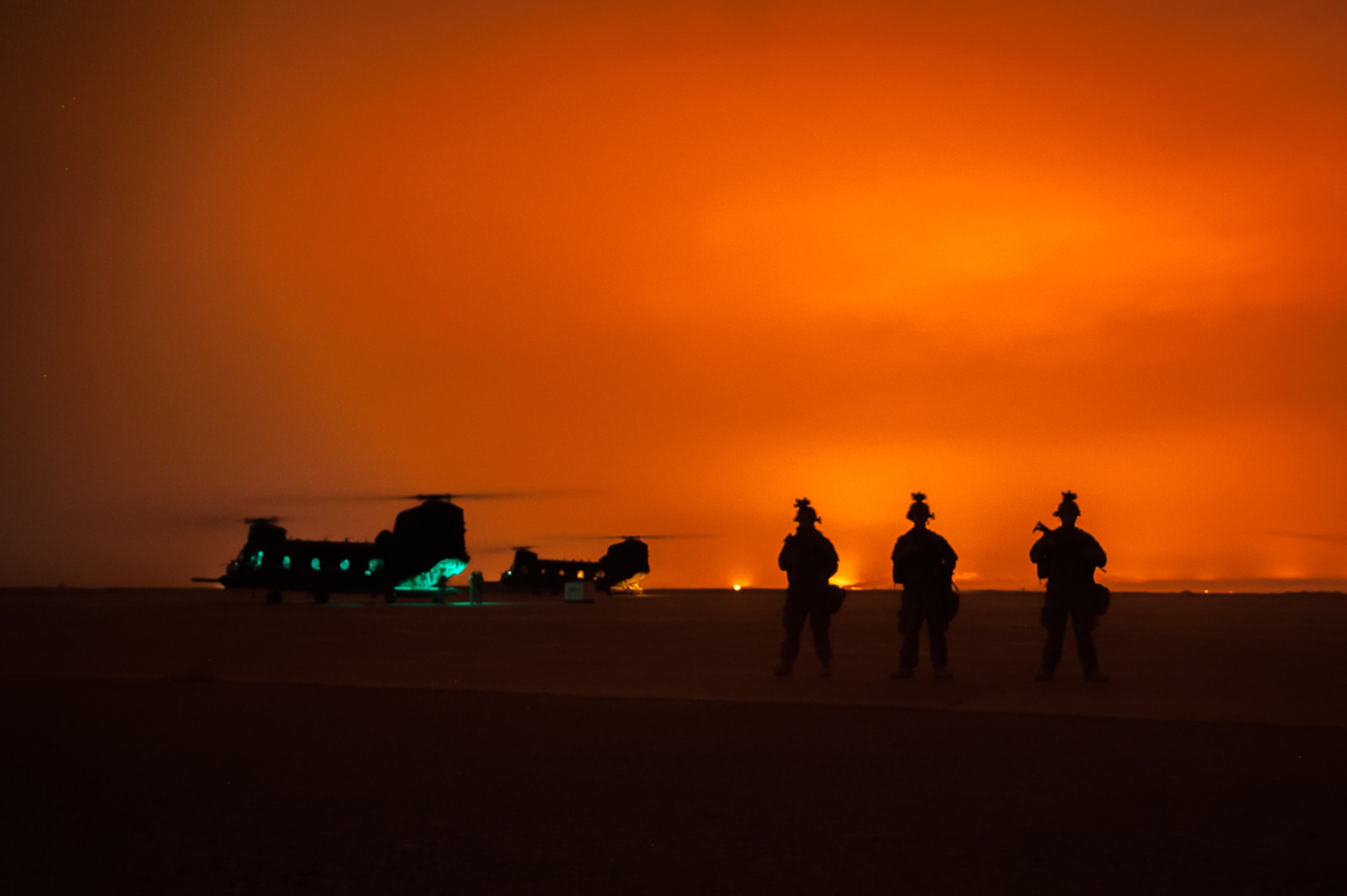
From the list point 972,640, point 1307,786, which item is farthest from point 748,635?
point 1307,786

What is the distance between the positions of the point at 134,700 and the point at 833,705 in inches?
258

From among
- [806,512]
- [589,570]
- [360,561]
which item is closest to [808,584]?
[806,512]

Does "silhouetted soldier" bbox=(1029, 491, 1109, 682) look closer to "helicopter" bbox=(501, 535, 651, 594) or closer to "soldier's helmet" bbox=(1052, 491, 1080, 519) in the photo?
"soldier's helmet" bbox=(1052, 491, 1080, 519)

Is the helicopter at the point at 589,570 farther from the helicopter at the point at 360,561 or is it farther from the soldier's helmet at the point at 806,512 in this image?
the soldier's helmet at the point at 806,512

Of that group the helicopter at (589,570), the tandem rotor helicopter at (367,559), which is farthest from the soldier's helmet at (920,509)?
the helicopter at (589,570)

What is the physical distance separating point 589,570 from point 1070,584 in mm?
67063

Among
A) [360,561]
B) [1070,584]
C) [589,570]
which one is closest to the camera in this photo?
[1070,584]

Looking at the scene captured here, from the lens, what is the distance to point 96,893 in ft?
14.5

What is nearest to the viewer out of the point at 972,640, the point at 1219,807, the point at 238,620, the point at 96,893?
the point at 96,893

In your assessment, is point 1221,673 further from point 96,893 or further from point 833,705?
point 96,893

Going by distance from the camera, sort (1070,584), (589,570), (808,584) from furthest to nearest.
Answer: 1. (589,570)
2. (808,584)
3. (1070,584)

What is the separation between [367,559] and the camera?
47.7m

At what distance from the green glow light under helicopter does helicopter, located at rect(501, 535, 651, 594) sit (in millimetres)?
23369

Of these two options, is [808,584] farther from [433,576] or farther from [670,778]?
[433,576]
